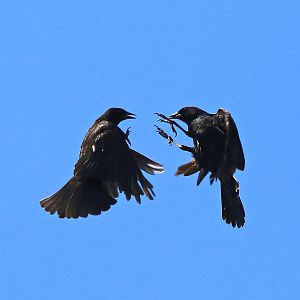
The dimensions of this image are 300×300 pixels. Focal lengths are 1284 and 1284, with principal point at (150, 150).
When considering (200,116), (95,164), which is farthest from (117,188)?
(200,116)

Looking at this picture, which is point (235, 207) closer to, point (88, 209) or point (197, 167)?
point (197, 167)

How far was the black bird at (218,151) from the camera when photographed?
1909cm

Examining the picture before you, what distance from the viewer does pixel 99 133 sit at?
19.7 meters

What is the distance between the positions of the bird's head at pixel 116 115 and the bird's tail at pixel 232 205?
1.92m

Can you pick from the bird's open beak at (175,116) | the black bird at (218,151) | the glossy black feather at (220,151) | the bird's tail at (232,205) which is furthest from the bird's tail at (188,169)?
the bird's open beak at (175,116)

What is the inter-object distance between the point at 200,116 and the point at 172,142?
0.59 meters

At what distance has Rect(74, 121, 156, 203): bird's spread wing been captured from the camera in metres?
19.2

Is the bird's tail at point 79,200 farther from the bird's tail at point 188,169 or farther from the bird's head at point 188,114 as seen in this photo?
the bird's head at point 188,114

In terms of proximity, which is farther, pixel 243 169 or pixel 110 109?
pixel 110 109

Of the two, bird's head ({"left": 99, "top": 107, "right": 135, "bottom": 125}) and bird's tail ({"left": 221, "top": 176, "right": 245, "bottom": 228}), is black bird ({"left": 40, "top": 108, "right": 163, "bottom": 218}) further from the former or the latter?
bird's tail ({"left": 221, "top": 176, "right": 245, "bottom": 228})

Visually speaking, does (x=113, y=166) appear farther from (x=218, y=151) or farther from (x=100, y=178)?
(x=218, y=151)

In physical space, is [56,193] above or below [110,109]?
below

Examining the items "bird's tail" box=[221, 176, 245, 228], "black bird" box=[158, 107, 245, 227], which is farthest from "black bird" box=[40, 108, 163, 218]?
"bird's tail" box=[221, 176, 245, 228]

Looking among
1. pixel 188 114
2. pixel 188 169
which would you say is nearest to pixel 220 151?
pixel 188 114
